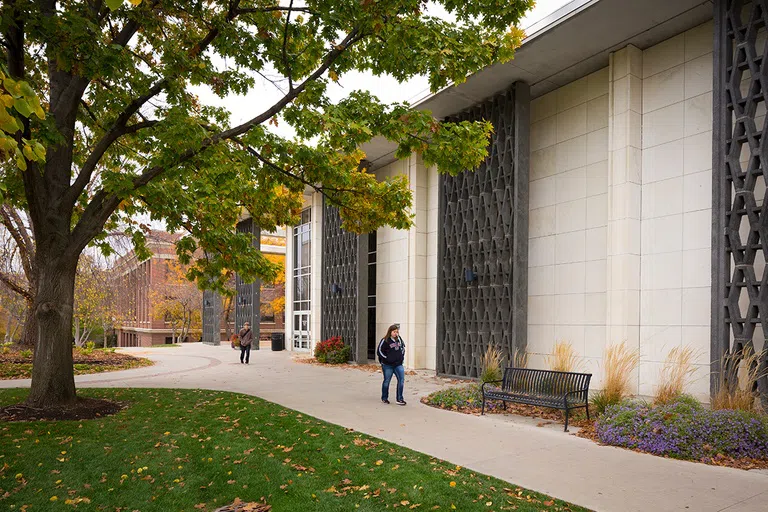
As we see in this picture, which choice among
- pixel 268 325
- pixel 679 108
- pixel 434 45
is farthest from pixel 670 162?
pixel 268 325

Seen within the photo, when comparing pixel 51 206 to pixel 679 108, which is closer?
pixel 51 206

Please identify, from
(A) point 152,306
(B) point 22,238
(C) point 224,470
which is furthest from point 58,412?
(A) point 152,306

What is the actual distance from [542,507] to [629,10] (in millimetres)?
9871

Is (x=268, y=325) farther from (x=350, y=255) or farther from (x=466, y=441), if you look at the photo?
(x=466, y=441)

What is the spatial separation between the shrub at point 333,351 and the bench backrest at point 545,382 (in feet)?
37.1

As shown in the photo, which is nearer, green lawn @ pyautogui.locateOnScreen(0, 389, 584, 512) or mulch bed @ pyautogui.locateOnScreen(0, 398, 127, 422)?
green lawn @ pyautogui.locateOnScreen(0, 389, 584, 512)

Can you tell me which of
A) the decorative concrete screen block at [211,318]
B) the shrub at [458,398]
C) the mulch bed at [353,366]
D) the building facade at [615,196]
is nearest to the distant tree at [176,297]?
the decorative concrete screen block at [211,318]

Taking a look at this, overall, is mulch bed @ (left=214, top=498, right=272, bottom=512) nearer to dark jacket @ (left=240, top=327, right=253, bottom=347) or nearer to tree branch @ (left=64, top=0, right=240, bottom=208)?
tree branch @ (left=64, top=0, right=240, bottom=208)

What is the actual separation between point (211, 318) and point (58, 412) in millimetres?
26574

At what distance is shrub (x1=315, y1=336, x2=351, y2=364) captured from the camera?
2103 centimetres

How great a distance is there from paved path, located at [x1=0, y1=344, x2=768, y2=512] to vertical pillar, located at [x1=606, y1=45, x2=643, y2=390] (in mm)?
3961

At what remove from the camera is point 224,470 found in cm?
657

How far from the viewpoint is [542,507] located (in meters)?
5.20

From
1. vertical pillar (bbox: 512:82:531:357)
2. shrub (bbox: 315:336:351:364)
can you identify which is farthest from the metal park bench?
shrub (bbox: 315:336:351:364)
